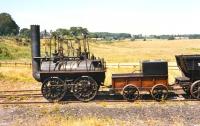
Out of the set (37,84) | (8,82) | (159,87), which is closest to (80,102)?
(159,87)

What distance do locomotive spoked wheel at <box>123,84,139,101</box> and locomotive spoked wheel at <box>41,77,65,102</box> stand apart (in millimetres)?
3334

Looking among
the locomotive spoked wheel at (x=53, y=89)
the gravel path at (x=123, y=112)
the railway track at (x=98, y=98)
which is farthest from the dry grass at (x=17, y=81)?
the gravel path at (x=123, y=112)

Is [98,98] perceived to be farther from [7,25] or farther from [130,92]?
[7,25]

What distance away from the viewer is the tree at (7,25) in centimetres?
14925

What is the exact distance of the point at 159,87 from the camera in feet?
66.6

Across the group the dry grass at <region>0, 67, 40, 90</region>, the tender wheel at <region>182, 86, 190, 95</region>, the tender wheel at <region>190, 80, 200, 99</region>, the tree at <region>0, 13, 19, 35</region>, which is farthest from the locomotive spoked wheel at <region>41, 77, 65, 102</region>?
the tree at <region>0, 13, 19, 35</region>

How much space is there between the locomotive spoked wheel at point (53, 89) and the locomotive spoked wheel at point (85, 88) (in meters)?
0.76

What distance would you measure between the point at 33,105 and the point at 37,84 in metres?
8.31

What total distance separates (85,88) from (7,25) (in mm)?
135545

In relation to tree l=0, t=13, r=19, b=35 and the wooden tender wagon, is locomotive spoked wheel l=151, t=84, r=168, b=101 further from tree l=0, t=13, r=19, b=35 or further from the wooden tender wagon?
tree l=0, t=13, r=19, b=35

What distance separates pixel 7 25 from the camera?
493 feet

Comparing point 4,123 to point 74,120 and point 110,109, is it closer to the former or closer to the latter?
point 74,120

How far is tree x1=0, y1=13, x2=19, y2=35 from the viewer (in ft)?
490

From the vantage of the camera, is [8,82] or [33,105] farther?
[8,82]
